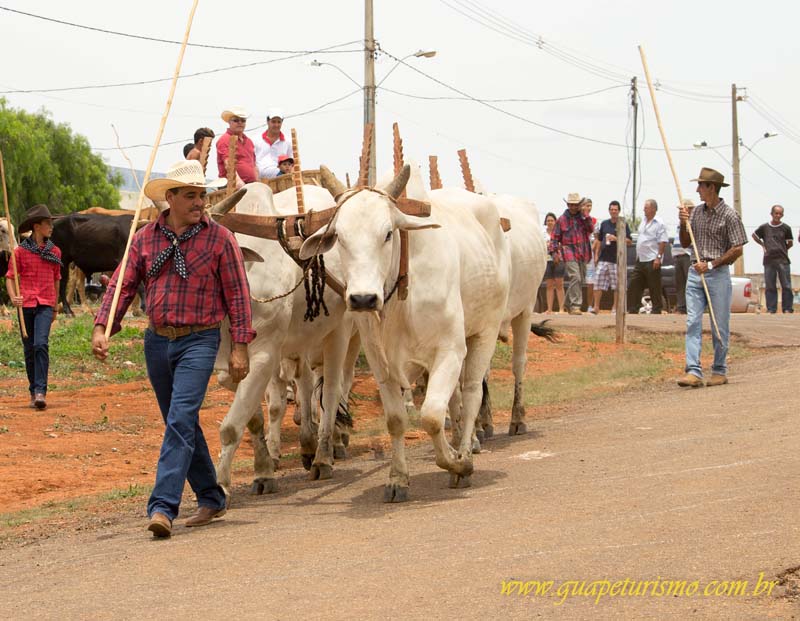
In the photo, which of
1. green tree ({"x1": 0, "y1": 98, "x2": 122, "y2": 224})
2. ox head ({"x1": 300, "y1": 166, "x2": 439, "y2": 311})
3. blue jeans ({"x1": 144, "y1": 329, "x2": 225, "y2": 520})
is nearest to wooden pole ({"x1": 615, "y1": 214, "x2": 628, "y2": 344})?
ox head ({"x1": 300, "y1": 166, "x2": 439, "y2": 311})

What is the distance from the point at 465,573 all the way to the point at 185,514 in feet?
9.90

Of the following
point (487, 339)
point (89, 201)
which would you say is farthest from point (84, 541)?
point (89, 201)

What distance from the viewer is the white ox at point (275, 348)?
829 cm

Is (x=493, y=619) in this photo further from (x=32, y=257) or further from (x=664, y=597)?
(x=32, y=257)

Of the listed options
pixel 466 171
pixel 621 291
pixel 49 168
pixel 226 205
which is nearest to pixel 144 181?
pixel 226 205

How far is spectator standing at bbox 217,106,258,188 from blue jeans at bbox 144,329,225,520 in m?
4.50

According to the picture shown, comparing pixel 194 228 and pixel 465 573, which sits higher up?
pixel 194 228

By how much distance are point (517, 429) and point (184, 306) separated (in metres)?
4.53

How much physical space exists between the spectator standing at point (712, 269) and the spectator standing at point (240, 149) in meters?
4.24

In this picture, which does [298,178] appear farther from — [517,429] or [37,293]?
[37,293]

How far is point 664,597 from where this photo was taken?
5133 millimetres

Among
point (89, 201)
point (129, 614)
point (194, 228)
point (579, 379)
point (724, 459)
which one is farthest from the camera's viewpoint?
point (89, 201)

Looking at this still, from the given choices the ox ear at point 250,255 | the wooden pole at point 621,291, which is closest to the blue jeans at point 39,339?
the ox ear at point 250,255

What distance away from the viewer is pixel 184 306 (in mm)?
7219
